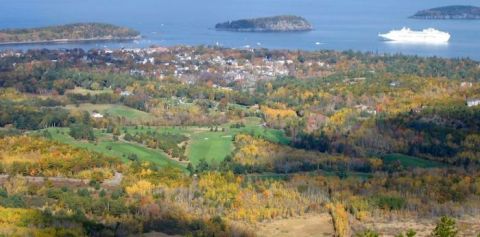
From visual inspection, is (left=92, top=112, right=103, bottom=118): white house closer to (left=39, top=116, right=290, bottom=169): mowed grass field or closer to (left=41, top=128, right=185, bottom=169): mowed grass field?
(left=39, top=116, right=290, bottom=169): mowed grass field

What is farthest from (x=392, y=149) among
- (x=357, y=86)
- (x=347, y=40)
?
(x=347, y=40)

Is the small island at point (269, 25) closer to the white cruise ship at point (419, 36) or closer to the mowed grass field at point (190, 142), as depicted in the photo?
the white cruise ship at point (419, 36)

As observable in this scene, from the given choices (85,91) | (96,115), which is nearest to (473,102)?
(96,115)

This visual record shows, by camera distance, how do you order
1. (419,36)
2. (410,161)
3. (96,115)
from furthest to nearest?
(419,36) < (96,115) < (410,161)

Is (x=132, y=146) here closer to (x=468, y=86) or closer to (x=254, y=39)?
(x=468, y=86)

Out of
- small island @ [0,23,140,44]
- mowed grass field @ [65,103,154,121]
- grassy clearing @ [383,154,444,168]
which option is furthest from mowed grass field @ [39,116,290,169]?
small island @ [0,23,140,44]

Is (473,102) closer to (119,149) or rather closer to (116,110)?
(119,149)

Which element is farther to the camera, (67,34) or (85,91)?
(67,34)

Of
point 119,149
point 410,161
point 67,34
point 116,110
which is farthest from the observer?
point 67,34
